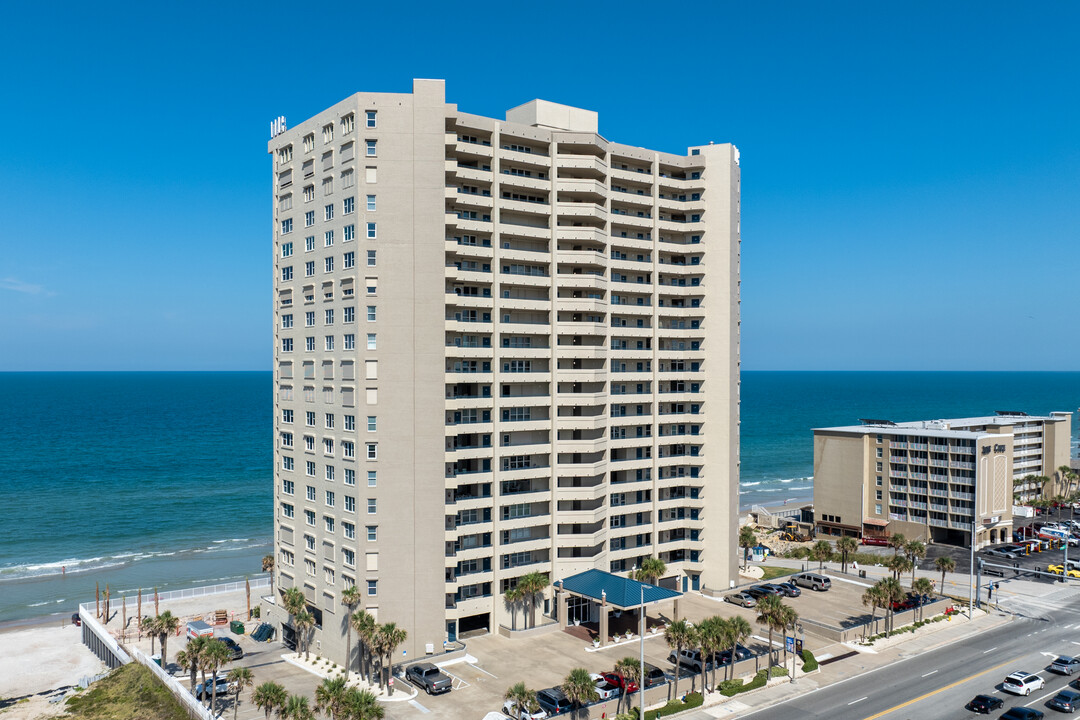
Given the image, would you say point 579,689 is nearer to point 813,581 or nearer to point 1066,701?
point 1066,701

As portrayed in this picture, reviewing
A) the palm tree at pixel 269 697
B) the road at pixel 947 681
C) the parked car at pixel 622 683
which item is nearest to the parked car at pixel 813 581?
the road at pixel 947 681

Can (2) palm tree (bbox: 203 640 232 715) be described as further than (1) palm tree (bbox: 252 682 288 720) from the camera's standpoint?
Yes

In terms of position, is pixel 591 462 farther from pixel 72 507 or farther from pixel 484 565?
pixel 72 507

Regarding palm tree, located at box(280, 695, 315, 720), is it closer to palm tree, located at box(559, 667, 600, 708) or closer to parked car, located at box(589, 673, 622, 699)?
palm tree, located at box(559, 667, 600, 708)

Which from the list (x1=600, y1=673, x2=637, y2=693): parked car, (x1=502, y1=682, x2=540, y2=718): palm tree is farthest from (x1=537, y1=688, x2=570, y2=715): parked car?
(x1=600, y1=673, x2=637, y2=693): parked car

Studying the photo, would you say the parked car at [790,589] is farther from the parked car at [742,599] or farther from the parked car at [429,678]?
the parked car at [429,678]

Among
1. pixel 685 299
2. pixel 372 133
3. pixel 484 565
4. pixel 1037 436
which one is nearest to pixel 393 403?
pixel 484 565

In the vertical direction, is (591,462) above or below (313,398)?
below
